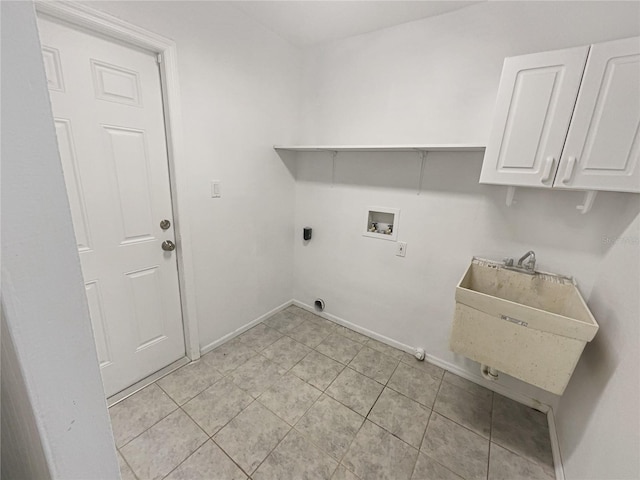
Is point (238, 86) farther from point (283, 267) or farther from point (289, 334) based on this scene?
point (289, 334)

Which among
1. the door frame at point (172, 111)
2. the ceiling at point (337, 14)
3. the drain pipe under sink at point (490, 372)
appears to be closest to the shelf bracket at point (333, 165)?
the ceiling at point (337, 14)

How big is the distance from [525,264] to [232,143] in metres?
2.18

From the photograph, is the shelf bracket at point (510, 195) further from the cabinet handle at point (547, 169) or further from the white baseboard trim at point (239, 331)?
the white baseboard trim at point (239, 331)

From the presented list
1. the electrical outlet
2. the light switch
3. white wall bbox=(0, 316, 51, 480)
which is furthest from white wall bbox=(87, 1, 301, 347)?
white wall bbox=(0, 316, 51, 480)

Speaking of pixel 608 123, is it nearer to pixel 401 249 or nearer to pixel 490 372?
pixel 401 249

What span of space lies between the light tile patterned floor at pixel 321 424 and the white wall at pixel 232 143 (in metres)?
0.52

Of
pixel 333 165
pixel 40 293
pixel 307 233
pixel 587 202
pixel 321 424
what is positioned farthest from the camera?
pixel 307 233

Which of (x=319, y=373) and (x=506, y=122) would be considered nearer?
(x=506, y=122)

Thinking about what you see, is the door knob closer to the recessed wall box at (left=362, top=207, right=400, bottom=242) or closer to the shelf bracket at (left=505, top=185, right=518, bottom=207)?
the recessed wall box at (left=362, top=207, right=400, bottom=242)

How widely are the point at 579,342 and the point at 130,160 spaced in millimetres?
2490

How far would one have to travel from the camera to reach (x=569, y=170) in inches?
49.7

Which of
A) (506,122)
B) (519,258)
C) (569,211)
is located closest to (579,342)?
(519,258)

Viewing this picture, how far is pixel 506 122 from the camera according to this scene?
4.54 ft

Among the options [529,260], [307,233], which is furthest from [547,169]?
[307,233]
